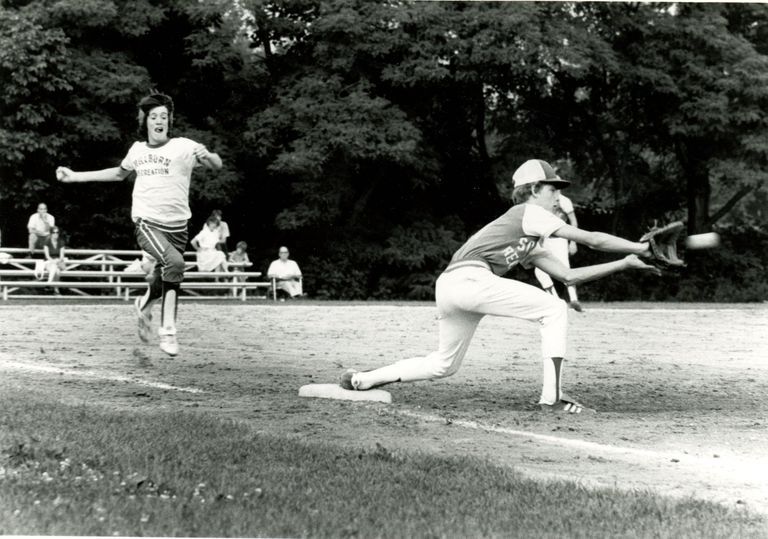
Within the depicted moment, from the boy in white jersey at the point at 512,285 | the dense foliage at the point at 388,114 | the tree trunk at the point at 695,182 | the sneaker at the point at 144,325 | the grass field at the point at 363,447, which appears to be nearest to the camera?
the grass field at the point at 363,447

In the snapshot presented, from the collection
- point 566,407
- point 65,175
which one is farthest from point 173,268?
point 566,407

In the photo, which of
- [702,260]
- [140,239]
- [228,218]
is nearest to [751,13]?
[702,260]

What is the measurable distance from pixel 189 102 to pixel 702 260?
15902 mm

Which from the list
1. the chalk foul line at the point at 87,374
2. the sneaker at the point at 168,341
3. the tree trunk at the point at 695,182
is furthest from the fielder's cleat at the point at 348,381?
the tree trunk at the point at 695,182

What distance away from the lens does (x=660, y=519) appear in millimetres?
4691

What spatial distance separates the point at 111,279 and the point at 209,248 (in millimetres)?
2145

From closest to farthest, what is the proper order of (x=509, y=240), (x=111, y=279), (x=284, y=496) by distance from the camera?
1. (x=284, y=496)
2. (x=509, y=240)
3. (x=111, y=279)

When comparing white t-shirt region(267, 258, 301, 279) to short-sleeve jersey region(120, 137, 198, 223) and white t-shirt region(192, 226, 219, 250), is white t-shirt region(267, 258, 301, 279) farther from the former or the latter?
short-sleeve jersey region(120, 137, 198, 223)

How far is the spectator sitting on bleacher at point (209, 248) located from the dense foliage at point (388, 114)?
4.33 meters

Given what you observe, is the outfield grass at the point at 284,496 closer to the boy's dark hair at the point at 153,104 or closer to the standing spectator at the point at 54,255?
the boy's dark hair at the point at 153,104

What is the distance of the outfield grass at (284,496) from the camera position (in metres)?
4.48

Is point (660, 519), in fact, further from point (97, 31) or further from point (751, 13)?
point (751, 13)

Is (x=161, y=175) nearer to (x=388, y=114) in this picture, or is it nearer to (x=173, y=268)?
(x=173, y=268)

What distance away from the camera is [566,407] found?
7703 millimetres
